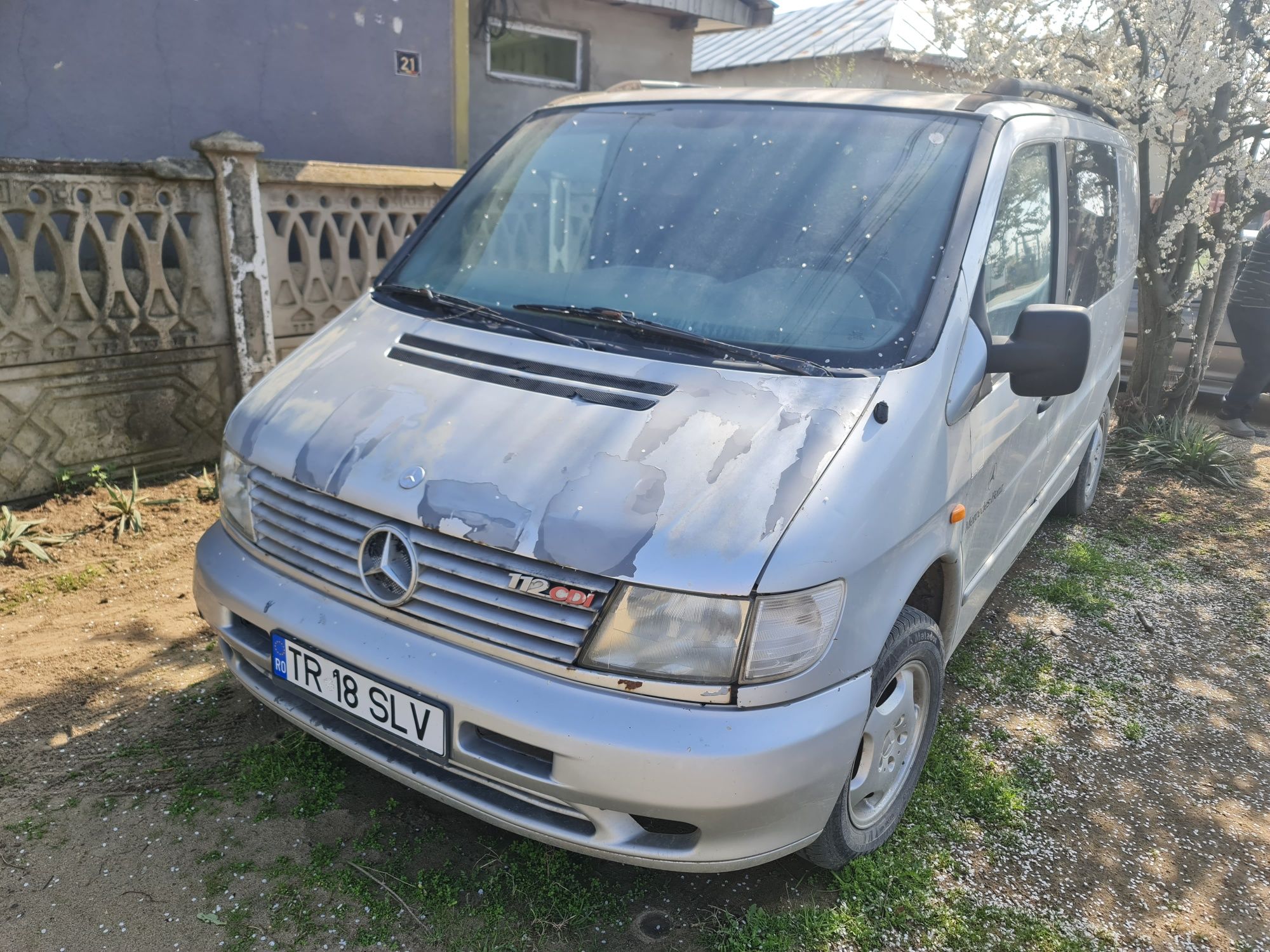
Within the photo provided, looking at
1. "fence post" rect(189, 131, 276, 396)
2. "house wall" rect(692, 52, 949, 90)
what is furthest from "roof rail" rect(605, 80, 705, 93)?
"house wall" rect(692, 52, 949, 90)

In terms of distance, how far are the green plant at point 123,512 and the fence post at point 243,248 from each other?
91 cm

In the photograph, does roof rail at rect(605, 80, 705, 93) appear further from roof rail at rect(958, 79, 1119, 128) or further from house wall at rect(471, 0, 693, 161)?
house wall at rect(471, 0, 693, 161)

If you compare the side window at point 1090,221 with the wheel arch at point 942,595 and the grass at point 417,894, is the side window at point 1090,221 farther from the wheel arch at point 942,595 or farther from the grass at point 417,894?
the grass at point 417,894

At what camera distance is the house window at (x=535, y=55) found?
8.52 m

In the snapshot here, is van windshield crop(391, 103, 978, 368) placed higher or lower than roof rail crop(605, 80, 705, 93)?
lower

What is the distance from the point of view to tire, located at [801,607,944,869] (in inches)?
89.0

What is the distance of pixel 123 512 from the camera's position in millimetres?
4414

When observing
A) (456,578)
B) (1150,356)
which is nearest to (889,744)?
(456,578)

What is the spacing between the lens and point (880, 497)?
207 cm

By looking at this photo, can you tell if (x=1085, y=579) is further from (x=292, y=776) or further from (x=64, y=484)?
(x=64, y=484)

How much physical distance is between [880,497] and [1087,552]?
11.0 ft

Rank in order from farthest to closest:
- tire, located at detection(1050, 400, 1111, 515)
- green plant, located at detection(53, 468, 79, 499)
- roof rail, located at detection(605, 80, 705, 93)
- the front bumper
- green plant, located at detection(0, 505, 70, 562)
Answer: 1. tire, located at detection(1050, 400, 1111, 515)
2. green plant, located at detection(53, 468, 79, 499)
3. green plant, located at detection(0, 505, 70, 562)
4. roof rail, located at detection(605, 80, 705, 93)
5. the front bumper

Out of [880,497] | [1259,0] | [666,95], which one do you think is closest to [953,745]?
[880,497]

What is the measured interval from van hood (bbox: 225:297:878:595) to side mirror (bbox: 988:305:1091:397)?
579 mm
